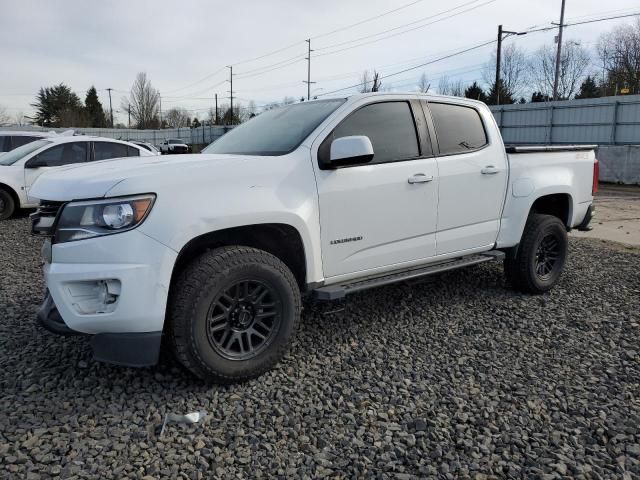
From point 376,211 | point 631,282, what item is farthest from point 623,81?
point 376,211

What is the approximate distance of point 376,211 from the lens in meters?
3.83

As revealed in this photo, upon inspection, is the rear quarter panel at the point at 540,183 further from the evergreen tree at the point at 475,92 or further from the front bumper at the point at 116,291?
the evergreen tree at the point at 475,92

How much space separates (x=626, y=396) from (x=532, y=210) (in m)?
2.47

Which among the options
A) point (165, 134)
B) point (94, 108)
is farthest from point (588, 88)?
point (94, 108)

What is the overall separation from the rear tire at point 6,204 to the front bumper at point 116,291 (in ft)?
26.1

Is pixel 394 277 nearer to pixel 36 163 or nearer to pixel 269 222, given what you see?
pixel 269 222

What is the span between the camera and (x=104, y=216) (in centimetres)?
289

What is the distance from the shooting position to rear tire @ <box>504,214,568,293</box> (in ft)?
16.6

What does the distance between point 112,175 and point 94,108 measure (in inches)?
3532

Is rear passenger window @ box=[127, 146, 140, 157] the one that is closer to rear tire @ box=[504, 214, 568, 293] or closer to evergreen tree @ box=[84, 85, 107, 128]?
rear tire @ box=[504, 214, 568, 293]

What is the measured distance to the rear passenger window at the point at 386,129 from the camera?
3879 millimetres

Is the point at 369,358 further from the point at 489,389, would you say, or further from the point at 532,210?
the point at 532,210

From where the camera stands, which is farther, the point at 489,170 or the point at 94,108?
the point at 94,108

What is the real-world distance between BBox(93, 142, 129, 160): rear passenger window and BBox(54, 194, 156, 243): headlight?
26.9 feet
